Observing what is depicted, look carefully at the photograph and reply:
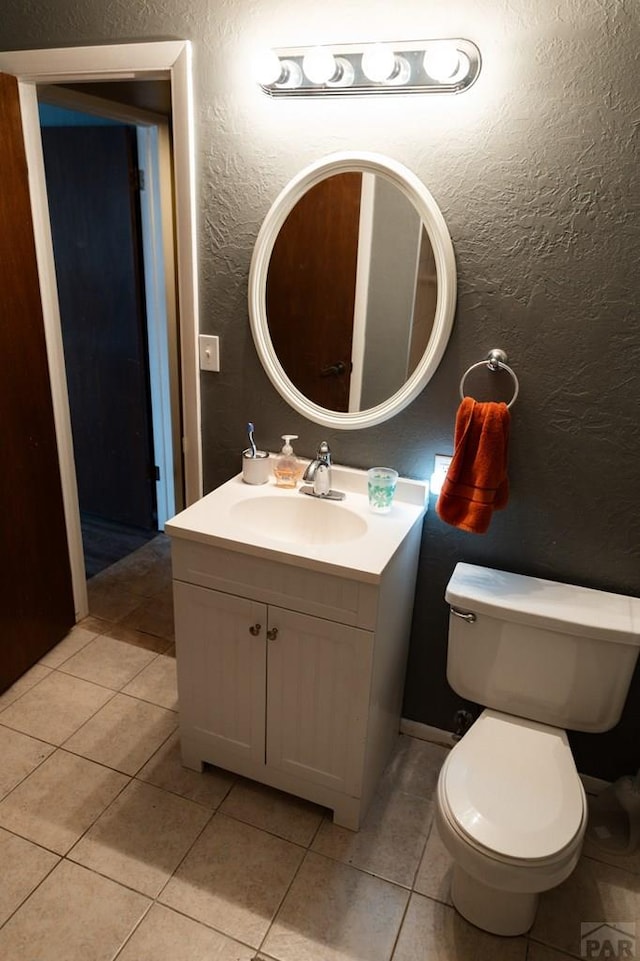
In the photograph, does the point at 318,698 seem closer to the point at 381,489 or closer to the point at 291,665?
the point at 291,665

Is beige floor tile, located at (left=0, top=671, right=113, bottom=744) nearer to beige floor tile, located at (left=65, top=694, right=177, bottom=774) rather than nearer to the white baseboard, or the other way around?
beige floor tile, located at (left=65, top=694, right=177, bottom=774)

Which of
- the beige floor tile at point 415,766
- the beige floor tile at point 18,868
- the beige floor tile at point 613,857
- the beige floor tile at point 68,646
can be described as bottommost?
the beige floor tile at point 613,857

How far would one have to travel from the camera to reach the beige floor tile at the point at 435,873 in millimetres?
1541

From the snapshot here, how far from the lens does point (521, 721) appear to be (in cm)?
161

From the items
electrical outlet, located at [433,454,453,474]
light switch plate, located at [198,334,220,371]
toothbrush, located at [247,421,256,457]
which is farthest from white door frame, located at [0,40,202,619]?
electrical outlet, located at [433,454,453,474]

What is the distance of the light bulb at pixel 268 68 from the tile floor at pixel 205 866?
193 centimetres

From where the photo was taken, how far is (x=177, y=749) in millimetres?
1938

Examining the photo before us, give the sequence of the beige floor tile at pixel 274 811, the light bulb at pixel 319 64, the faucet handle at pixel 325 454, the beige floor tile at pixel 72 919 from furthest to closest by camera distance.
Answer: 1. the faucet handle at pixel 325 454
2. the beige floor tile at pixel 274 811
3. the light bulb at pixel 319 64
4. the beige floor tile at pixel 72 919

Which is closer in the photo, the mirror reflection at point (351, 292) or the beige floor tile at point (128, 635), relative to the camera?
the mirror reflection at point (351, 292)

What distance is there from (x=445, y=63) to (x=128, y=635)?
7.21ft

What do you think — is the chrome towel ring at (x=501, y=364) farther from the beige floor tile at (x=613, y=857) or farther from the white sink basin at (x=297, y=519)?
the beige floor tile at (x=613, y=857)

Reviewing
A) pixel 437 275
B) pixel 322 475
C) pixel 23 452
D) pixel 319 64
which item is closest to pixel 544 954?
pixel 322 475

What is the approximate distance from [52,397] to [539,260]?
1.66 metres

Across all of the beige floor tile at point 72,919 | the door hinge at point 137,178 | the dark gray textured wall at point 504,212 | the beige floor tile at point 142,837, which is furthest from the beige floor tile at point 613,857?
the door hinge at point 137,178
